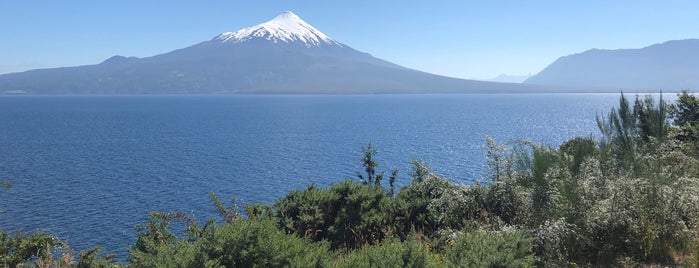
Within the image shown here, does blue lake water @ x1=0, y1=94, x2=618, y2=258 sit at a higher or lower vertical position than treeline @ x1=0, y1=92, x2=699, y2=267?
lower

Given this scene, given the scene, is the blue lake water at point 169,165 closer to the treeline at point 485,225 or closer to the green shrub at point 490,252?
the treeline at point 485,225

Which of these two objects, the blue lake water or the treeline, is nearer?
the treeline

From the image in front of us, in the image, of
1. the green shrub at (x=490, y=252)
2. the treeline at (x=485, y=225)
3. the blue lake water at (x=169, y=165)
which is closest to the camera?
the green shrub at (x=490, y=252)

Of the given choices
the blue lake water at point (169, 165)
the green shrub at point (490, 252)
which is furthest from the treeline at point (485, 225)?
the blue lake water at point (169, 165)

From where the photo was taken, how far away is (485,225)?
28.9 feet

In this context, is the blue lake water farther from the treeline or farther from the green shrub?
the green shrub

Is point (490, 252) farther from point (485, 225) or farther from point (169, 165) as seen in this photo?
point (169, 165)

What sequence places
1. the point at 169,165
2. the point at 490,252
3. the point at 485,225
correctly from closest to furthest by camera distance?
the point at 490,252
the point at 485,225
the point at 169,165

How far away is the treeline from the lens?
618 centimetres

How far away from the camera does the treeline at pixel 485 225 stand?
618 centimetres

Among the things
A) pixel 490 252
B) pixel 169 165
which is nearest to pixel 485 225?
pixel 490 252

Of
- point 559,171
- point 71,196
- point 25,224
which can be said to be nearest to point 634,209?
point 559,171

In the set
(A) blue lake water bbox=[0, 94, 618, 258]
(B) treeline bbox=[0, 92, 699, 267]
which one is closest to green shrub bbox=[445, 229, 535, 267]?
(B) treeline bbox=[0, 92, 699, 267]

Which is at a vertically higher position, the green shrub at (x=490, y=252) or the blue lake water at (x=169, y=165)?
the green shrub at (x=490, y=252)
